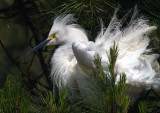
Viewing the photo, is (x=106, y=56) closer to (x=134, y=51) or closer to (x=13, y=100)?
(x=134, y=51)

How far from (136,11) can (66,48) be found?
388 mm

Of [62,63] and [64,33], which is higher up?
[64,33]

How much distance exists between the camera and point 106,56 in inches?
32.6

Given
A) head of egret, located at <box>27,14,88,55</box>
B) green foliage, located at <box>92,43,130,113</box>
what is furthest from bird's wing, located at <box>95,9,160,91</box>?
green foliage, located at <box>92,43,130,113</box>

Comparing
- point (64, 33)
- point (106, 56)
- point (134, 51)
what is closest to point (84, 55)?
point (106, 56)

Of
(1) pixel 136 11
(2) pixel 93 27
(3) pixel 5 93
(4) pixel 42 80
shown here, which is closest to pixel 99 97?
(3) pixel 5 93

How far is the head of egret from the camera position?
1114 mm

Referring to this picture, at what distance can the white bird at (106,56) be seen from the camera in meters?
0.83

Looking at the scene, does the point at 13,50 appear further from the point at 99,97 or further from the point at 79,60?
the point at 99,97

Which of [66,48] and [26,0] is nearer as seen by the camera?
[66,48]

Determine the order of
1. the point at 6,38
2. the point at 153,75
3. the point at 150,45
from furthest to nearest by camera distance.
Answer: the point at 6,38, the point at 150,45, the point at 153,75

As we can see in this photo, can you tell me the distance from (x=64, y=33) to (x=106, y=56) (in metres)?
0.38

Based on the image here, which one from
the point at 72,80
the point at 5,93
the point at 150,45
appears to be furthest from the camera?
the point at 72,80

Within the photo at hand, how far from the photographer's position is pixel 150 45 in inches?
37.8
